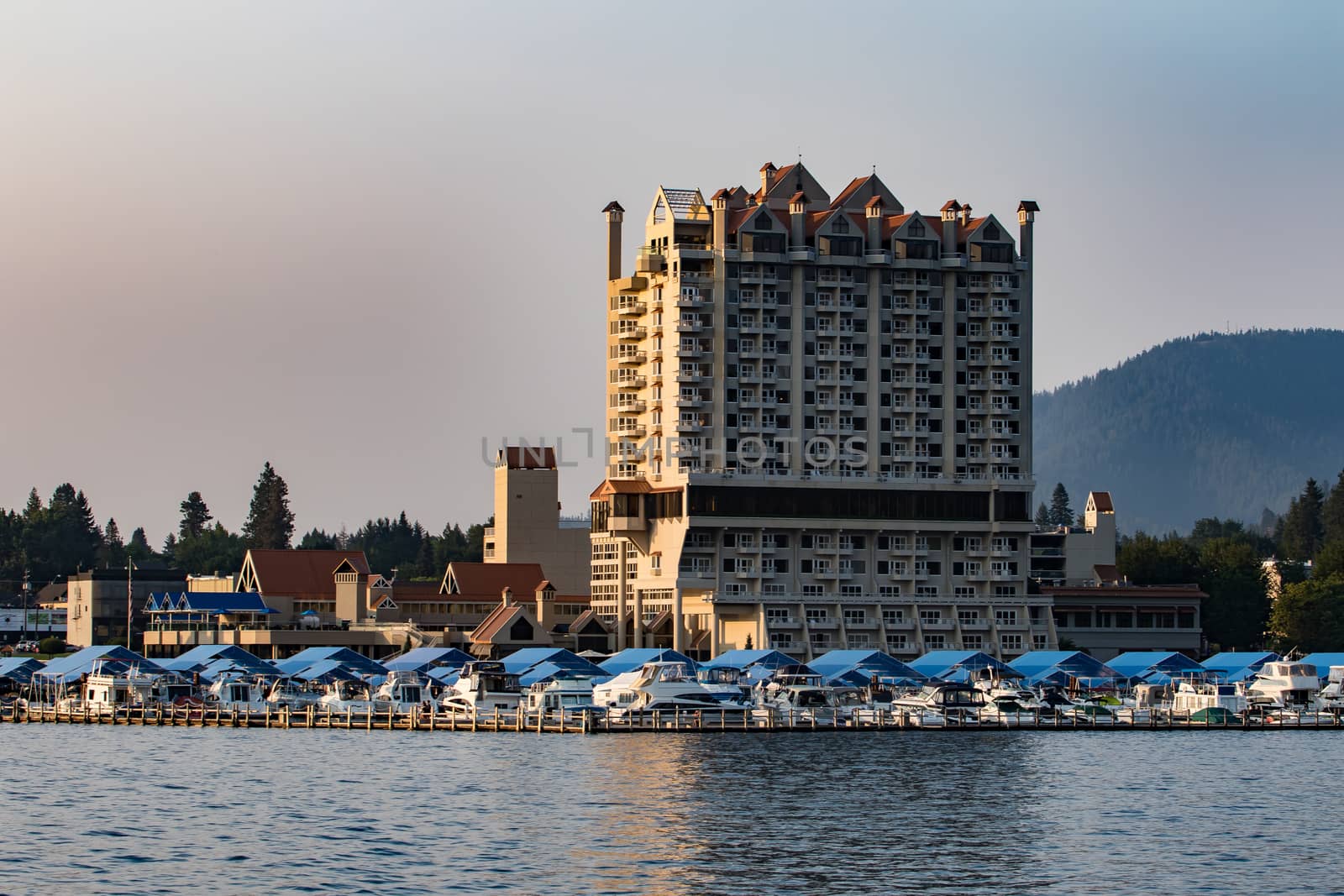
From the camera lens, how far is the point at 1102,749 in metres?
128

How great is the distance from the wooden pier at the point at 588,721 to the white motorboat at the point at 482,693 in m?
0.92

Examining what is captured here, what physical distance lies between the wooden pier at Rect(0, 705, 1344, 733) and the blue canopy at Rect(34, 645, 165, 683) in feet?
20.0

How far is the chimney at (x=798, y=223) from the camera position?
197 m

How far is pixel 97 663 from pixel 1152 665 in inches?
3119

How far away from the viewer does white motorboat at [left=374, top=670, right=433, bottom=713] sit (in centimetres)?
14612

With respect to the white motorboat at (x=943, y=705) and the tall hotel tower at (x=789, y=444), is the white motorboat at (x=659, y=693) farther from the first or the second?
the tall hotel tower at (x=789, y=444)

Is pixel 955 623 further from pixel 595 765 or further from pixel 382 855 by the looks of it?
pixel 382 855

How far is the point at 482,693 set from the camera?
482ft

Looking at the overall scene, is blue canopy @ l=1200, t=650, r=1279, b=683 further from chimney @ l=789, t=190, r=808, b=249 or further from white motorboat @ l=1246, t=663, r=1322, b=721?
chimney @ l=789, t=190, r=808, b=249

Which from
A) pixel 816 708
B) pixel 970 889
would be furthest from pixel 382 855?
pixel 816 708

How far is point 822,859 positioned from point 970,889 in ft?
27.6

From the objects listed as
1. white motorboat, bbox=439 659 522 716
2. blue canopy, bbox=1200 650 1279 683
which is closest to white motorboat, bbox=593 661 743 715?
white motorboat, bbox=439 659 522 716

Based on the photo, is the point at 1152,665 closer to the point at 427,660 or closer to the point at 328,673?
the point at 427,660

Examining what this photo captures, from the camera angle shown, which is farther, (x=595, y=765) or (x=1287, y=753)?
(x=1287, y=753)
